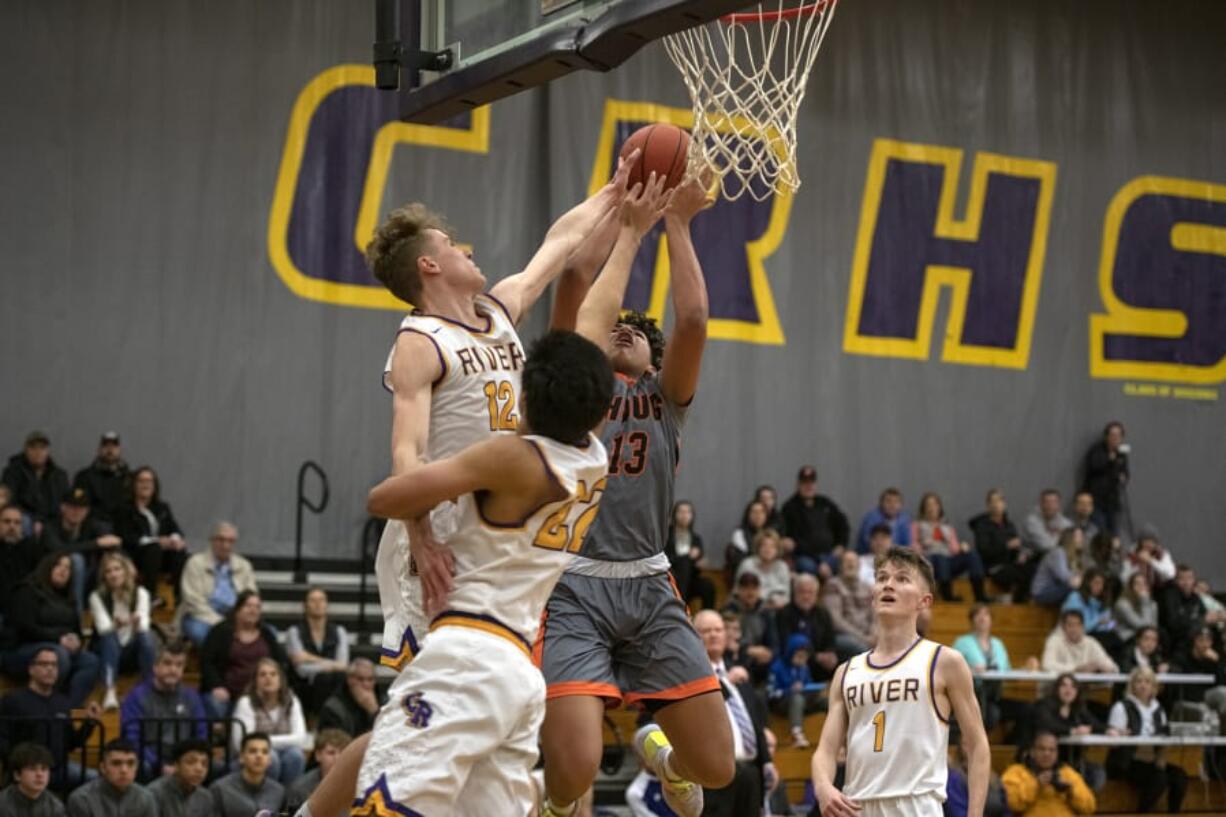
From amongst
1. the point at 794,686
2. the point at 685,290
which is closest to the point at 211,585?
the point at 794,686

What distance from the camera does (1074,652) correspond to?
17922mm

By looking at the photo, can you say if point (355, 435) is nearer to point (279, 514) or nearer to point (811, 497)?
point (279, 514)

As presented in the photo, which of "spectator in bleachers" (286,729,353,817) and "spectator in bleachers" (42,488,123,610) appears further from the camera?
"spectator in bleachers" (42,488,123,610)

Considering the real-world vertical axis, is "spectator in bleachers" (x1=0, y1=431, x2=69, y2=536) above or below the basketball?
below

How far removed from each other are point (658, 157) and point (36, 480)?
10553 mm

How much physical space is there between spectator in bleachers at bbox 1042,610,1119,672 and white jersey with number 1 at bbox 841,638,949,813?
1039cm

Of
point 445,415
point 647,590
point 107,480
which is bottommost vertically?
point 107,480

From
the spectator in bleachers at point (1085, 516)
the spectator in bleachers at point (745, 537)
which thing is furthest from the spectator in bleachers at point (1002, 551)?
the spectator in bleachers at point (745, 537)

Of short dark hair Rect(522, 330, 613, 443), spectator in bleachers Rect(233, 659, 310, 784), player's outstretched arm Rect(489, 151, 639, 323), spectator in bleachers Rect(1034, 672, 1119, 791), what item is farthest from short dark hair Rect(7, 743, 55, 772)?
spectator in bleachers Rect(1034, 672, 1119, 791)

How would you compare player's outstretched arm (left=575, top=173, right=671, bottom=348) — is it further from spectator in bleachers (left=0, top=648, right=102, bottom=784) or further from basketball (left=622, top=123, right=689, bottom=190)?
spectator in bleachers (left=0, top=648, right=102, bottom=784)

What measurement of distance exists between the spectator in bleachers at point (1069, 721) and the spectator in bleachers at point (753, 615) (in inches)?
99.2

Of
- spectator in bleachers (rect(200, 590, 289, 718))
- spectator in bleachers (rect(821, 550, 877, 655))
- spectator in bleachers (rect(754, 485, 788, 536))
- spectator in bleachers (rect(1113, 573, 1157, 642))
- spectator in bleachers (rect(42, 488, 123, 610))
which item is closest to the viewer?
spectator in bleachers (rect(200, 590, 289, 718))

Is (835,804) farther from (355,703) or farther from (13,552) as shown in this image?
(13,552)

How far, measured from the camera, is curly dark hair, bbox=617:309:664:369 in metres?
7.34
